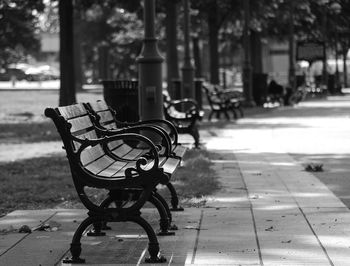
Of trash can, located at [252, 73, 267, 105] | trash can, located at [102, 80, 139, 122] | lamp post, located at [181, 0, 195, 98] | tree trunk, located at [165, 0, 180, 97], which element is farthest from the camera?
trash can, located at [252, 73, 267, 105]

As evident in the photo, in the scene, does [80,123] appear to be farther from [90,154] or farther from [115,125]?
[115,125]

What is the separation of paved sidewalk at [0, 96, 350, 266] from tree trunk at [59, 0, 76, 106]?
1286 centimetres

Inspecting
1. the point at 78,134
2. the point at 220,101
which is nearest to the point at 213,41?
the point at 220,101

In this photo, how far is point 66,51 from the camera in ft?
81.2

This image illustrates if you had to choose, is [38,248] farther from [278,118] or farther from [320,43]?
[320,43]

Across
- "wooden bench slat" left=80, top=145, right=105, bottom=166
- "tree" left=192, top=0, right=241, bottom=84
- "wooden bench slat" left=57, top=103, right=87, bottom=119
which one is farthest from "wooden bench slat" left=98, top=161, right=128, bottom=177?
"tree" left=192, top=0, right=241, bottom=84

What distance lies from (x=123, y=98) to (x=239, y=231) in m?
5.80

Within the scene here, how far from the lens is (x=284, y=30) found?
4903 cm

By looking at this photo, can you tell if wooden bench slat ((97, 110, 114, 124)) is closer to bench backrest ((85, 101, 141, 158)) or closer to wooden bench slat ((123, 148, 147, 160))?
bench backrest ((85, 101, 141, 158))

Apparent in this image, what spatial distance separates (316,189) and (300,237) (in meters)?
2.91

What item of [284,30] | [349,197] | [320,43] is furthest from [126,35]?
[349,197]

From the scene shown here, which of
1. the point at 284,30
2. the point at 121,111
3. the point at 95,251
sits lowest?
the point at 95,251

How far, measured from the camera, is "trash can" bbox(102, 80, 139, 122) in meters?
13.0

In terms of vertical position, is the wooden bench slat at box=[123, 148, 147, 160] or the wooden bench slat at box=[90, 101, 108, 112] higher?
the wooden bench slat at box=[90, 101, 108, 112]
